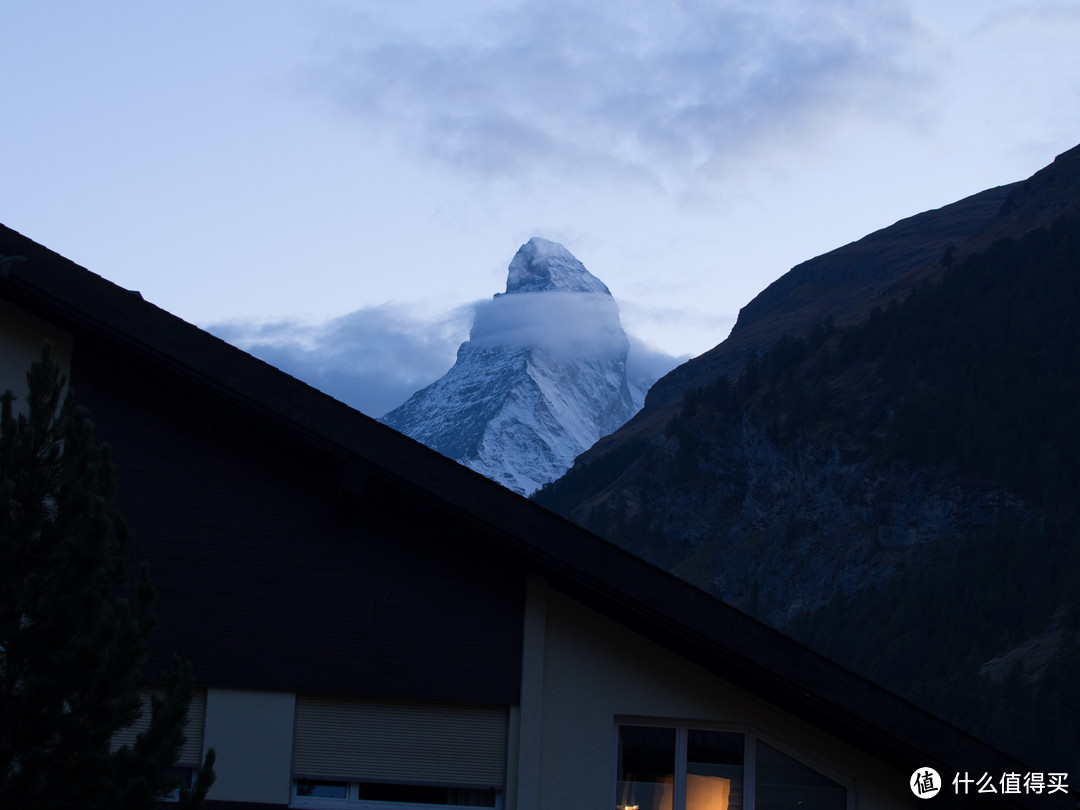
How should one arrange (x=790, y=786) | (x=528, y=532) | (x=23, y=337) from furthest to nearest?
(x=23, y=337), (x=790, y=786), (x=528, y=532)

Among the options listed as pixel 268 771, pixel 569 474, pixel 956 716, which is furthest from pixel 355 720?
pixel 569 474

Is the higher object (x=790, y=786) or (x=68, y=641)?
(x=68, y=641)

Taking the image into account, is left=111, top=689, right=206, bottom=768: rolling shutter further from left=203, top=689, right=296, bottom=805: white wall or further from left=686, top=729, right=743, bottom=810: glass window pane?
left=686, top=729, right=743, bottom=810: glass window pane

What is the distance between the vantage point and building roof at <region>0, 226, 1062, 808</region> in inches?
271

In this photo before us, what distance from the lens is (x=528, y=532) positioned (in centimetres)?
723

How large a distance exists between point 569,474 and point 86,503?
186777mm

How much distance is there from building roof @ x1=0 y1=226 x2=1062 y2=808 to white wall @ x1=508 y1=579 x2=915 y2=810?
0.11 m

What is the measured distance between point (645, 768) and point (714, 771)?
17.5 inches

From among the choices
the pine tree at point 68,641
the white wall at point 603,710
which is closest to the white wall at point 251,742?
the white wall at point 603,710

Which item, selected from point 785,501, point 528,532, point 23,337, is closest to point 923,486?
point 785,501

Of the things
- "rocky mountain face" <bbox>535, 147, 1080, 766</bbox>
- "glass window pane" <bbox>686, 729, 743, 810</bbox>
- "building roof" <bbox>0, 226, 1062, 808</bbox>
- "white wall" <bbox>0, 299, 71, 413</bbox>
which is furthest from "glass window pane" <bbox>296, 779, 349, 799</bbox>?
"rocky mountain face" <bbox>535, 147, 1080, 766</bbox>

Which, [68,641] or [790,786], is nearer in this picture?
[68,641]

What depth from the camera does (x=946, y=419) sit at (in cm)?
13050

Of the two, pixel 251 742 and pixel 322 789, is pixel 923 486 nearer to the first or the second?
pixel 322 789
